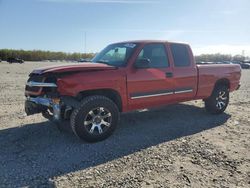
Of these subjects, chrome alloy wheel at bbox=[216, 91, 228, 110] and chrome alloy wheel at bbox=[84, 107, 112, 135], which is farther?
chrome alloy wheel at bbox=[216, 91, 228, 110]

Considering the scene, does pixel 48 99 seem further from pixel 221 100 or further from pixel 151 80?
pixel 221 100

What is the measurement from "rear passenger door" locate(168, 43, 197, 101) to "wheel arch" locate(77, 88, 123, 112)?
1.63 m

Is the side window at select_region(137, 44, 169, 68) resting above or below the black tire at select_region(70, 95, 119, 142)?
above

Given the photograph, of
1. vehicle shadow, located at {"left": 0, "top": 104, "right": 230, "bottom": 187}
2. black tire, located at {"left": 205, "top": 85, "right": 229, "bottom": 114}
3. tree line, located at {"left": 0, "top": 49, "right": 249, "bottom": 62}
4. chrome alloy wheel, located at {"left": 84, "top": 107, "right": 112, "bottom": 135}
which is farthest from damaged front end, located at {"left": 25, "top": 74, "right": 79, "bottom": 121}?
tree line, located at {"left": 0, "top": 49, "right": 249, "bottom": 62}

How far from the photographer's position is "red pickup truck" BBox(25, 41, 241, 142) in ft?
15.9

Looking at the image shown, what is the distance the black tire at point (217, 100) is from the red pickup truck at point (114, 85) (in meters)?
0.38

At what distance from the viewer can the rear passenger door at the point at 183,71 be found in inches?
253

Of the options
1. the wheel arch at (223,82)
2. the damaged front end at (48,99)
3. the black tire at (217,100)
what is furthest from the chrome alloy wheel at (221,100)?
the damaged front end at (48,99)

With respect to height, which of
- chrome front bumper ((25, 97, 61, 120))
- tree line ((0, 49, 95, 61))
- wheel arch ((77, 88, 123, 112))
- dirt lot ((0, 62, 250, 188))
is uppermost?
tree line ((0, 49, 95, 61))

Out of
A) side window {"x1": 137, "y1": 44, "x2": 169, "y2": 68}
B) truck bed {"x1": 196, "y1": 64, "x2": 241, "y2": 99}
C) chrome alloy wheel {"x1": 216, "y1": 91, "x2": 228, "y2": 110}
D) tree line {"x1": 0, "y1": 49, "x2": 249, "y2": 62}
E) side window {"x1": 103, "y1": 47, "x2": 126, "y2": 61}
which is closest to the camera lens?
side window {"x1": 103, "y1": 47, "x2": 126, "y2": 61}

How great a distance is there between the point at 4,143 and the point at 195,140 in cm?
376

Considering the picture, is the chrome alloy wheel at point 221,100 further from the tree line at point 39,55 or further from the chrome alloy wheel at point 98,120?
the tree line at point 39,55

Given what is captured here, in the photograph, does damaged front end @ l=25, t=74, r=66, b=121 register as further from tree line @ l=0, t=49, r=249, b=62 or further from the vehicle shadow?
tree line @ l=0, t=49, r=249, b=62

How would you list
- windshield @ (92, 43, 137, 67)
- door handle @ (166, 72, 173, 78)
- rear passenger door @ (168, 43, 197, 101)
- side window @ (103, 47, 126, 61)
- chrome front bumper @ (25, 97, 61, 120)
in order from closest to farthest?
chrome front bumper @ (25, 97, 61, 120), windshield @ (92, 43, 137, 67), side window @ (103, 47, 126, 61), door handle @ (166, 72, 173, 78), rear passenger door @ (168, 43, 197, 101)
